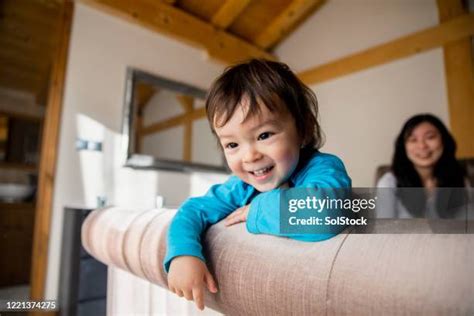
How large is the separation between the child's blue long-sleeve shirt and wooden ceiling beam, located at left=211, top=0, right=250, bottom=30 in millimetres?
415

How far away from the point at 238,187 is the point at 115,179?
0.47 m

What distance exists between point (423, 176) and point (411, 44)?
52cm

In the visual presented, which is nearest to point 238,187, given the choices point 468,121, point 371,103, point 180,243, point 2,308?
point 180,243

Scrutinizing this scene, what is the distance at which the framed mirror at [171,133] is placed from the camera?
516 mm

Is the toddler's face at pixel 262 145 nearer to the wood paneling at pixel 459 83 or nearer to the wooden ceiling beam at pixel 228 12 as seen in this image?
the wooden ceiling beam at pixel 228 12

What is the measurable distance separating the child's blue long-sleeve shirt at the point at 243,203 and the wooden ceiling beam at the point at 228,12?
41 centimetres

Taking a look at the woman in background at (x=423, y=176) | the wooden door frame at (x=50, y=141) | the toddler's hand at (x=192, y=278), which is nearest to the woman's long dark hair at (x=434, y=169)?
the woman in background at (x=423, y=176)

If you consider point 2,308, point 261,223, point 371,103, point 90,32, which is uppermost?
point 90,32

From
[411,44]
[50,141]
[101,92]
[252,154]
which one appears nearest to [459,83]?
[411,44]

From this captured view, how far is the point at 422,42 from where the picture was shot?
90 cm

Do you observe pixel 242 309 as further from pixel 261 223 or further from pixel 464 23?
pixel 464 23

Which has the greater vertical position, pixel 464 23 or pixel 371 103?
pixel 464 23

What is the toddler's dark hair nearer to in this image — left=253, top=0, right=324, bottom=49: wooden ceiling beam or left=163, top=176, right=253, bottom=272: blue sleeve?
left=163, top=176, right=253, bottom=272: blue sleeve

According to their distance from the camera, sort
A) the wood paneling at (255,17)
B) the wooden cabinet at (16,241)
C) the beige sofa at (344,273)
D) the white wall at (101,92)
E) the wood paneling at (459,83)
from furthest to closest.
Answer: the wood paneling at (459,83)
the white wall at (101,92)
the wood paneling at (255,17)
the wooden cabinet at (16,241)
the beige sofa at (344,273)
